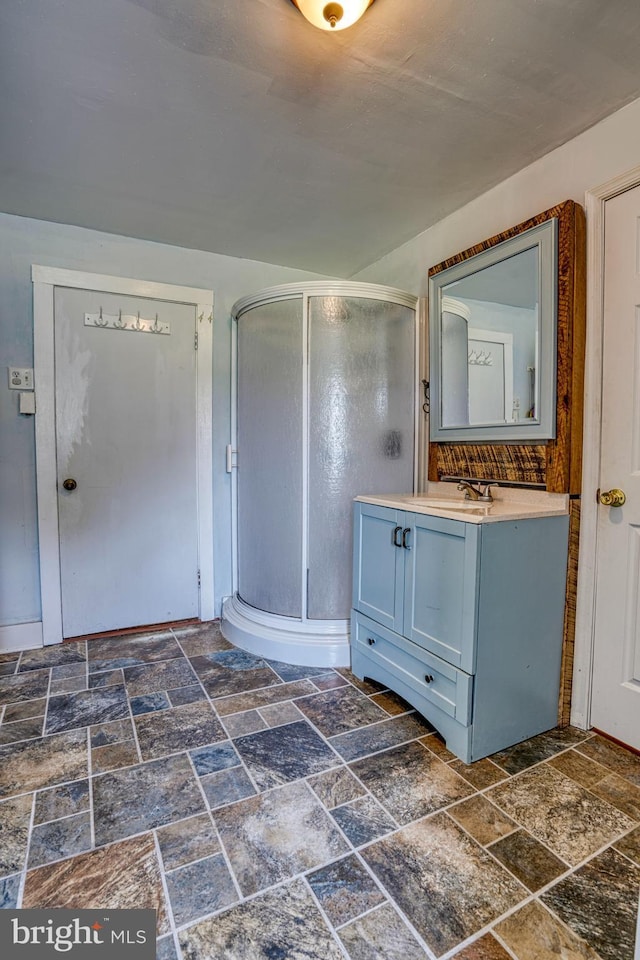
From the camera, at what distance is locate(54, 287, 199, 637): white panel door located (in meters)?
2.62

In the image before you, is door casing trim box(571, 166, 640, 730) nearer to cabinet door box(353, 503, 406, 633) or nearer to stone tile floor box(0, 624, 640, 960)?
stone tile floor box(0, 624, 640, 960)

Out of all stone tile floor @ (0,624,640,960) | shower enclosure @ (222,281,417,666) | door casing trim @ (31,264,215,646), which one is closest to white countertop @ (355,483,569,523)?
shower enclosure @ (222,281,417,666)

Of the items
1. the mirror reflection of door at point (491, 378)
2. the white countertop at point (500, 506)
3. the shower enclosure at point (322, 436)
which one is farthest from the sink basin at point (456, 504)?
the shower enclosure at point (322, 436)

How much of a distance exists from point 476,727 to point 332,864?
2.23 feet

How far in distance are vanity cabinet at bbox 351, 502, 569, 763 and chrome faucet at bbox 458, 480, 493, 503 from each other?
37cm

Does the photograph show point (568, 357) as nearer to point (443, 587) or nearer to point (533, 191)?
point (533, 191)

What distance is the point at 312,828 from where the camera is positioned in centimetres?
134

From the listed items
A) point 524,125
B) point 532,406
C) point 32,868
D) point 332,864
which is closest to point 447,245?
point 524,125

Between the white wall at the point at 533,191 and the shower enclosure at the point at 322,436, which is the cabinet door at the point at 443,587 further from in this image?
the white wall at the point at 533,191

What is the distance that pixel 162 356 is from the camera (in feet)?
9.24

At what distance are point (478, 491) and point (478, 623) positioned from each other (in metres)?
0.73

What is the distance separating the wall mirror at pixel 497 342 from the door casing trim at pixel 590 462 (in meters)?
0.13

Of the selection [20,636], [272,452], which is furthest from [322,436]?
[20,636]

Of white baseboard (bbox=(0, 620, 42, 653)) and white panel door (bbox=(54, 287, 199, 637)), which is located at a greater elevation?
white panel door (bbox=(54, 287, 199, 637))
